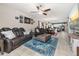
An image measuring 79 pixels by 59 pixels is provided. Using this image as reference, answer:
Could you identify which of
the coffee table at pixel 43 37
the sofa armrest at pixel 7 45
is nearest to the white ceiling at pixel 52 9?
the coffee table at pixel 43 37

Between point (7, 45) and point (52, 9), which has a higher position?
point (52, 9)

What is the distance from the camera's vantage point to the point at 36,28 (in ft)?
7.92

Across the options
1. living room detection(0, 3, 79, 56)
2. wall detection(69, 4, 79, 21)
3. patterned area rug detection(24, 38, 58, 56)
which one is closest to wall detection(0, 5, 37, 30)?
living room detection(0, 3, 79, 56)

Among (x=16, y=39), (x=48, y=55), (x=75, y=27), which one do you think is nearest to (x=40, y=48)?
(x=48, y=55)

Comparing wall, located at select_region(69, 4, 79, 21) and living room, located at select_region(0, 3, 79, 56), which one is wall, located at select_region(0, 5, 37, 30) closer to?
living room, located at select_region(0, 3, 79, 56)

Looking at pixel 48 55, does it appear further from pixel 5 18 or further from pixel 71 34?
pixel 5 18

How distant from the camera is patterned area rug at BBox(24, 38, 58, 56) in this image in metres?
2.27

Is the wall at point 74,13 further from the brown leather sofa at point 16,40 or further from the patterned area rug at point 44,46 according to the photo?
the brown leather sofa at point 16,40

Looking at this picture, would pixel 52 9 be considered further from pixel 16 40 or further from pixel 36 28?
pixel 16 40

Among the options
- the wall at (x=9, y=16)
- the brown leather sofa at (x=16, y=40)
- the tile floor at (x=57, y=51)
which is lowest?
the tile floor at (x=57, y=51)

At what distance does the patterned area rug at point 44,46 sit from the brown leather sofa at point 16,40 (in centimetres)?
12

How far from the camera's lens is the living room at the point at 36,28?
7.27 ft

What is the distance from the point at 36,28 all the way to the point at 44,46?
0.47 m

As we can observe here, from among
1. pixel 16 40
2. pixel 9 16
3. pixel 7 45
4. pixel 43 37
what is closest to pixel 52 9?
pixel 43 37
